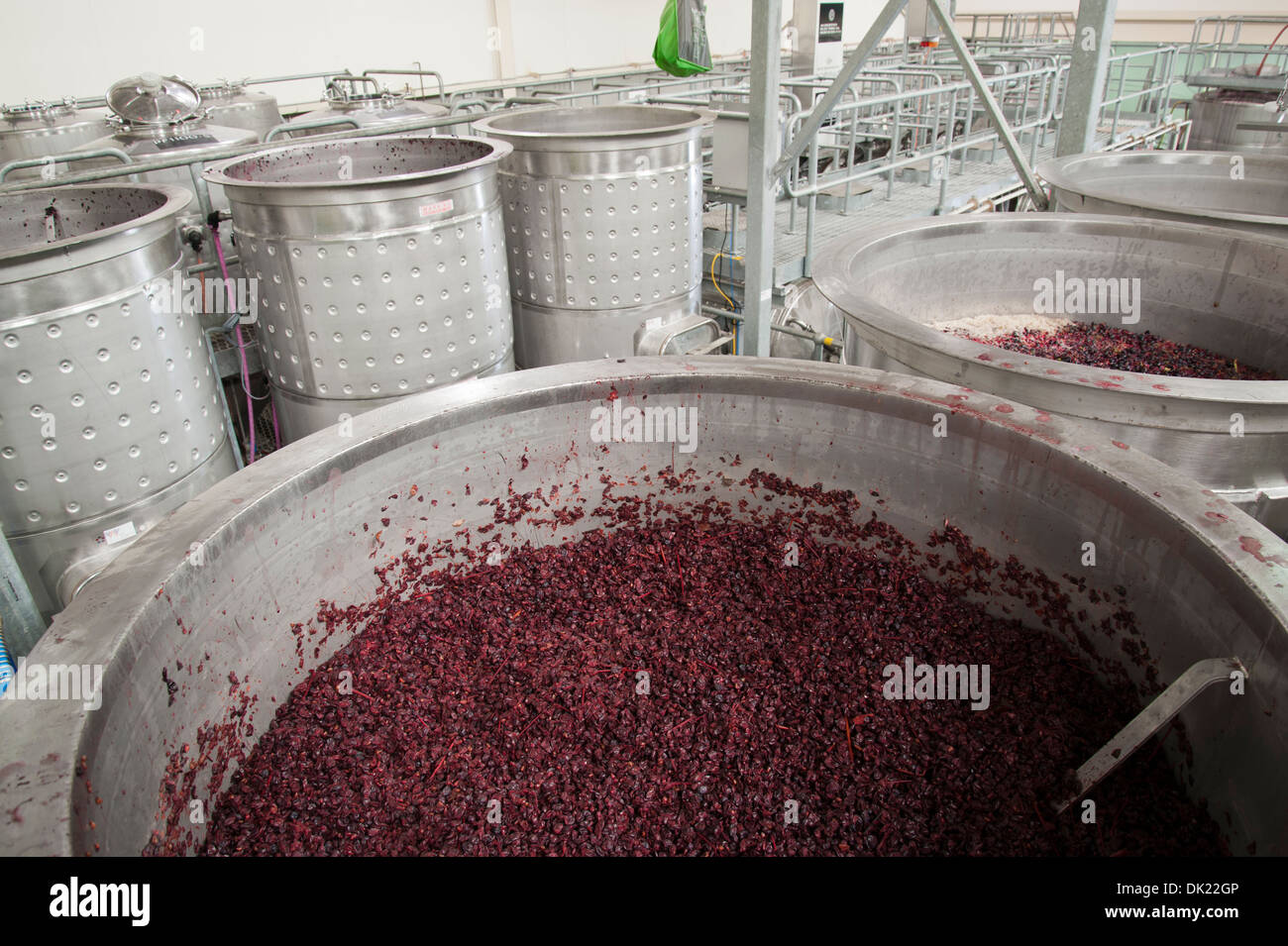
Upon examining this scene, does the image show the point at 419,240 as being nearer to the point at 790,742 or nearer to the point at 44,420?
the point at 44,420

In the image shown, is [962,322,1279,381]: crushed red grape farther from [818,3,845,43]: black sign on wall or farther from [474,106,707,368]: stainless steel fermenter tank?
[818,3,845,43]: black sign on wall

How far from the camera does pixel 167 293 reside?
184cm

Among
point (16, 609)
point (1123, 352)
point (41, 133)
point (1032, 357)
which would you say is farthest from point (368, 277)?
point (41, 133)

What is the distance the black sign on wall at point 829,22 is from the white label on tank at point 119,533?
840 cm

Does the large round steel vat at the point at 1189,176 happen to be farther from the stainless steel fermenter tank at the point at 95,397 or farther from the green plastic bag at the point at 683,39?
the stainless steel fermenter tank at the point at 95,397

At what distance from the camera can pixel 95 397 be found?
1.71 m

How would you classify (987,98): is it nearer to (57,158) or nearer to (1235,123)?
(57,158)

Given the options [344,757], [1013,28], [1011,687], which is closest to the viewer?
[344,757]

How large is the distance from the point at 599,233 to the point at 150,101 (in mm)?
2189

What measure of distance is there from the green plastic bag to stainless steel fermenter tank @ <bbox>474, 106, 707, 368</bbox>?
645 mm

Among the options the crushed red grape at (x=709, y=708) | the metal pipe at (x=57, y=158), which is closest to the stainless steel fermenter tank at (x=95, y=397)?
the crushed red grape at (x=709, y=708)

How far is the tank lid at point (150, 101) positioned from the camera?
3.33m
